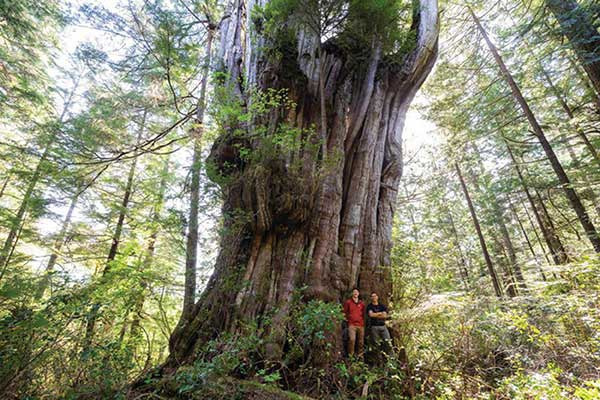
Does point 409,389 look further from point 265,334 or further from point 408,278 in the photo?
point 408,278

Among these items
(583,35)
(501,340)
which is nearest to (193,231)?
(501,340)

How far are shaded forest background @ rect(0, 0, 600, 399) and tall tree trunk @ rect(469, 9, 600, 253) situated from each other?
64 millimetres

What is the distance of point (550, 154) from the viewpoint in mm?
7562

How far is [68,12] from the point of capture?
178 inches

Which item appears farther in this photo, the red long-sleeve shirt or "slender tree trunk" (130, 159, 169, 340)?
"slender tree trunk" (130, 159, 169, 340)

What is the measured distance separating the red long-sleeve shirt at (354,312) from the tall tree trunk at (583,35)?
6222mm

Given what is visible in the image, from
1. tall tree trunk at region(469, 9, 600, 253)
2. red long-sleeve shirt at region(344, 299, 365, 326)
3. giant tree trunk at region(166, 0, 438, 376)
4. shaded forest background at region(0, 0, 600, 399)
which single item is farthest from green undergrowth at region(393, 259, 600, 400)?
tall tree trunk at region(469, 9, 600, 253)

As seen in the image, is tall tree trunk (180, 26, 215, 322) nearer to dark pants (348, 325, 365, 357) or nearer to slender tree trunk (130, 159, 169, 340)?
slender tree trunk (130, 159, 169, 340)

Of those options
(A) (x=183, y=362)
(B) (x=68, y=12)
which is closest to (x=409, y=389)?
(A) (x=183, y=362)

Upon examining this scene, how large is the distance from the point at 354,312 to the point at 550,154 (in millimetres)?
7834

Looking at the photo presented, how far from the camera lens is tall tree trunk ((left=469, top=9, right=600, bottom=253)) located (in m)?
6.59

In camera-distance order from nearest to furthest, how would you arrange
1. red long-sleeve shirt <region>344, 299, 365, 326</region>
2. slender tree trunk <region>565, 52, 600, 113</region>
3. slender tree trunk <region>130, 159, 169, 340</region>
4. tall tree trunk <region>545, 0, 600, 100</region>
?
red long-sleeve shirt <region>344, 299, 365, 326</region>, slender tree trunk <region>130, 159, 169, 340</region>, tall tree trunk <region>545, 0, 600, 100</region>, slender tree trunk <region>565, 52, 600, 113</region>

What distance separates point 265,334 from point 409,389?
1953 millimetres

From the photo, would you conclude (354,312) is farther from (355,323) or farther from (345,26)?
(345,26)
